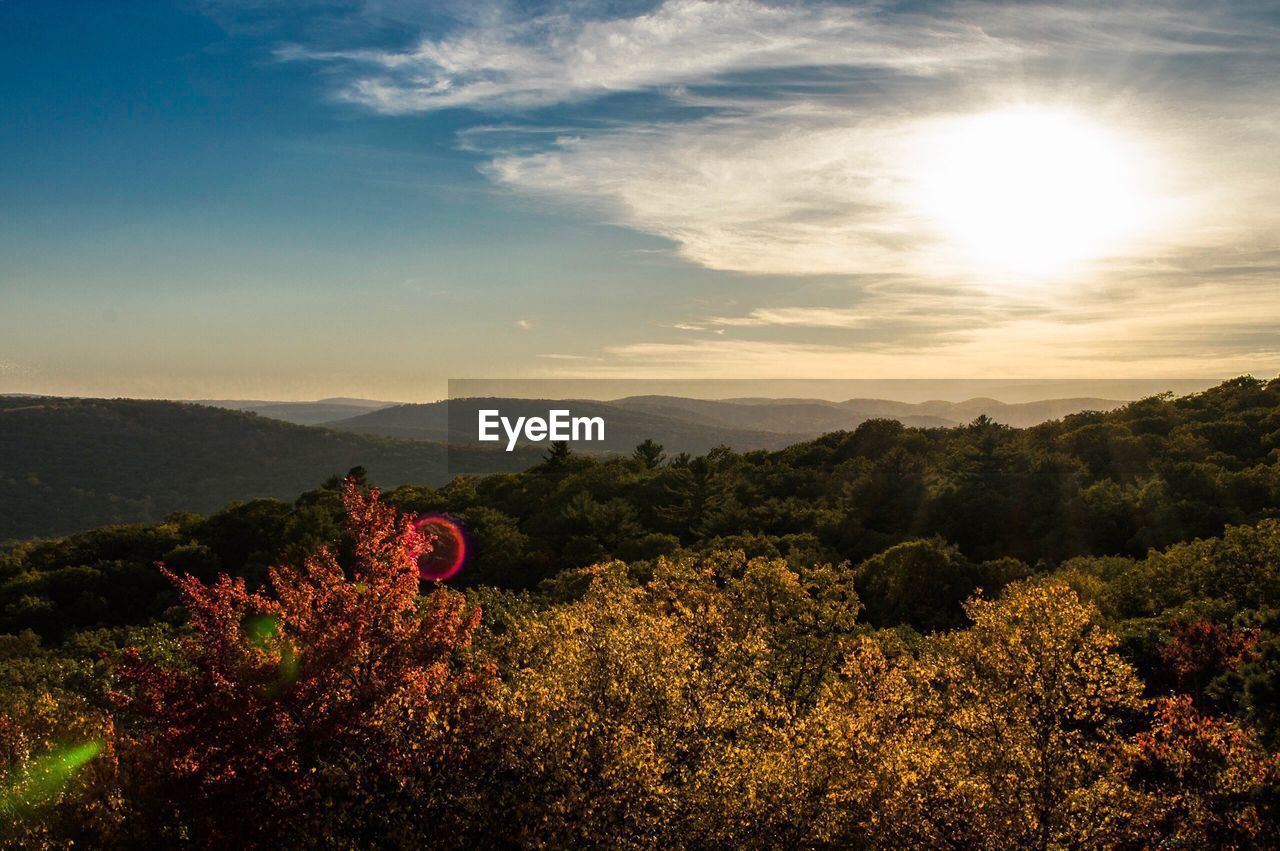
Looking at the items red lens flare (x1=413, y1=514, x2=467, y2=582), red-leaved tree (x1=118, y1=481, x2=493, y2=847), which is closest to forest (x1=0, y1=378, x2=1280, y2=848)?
red-leaved tree (x1=118, y1=481, x2=493, y2=847)

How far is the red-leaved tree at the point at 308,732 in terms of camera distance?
12461 millimetres

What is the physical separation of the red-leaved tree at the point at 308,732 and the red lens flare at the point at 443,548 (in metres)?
36.0

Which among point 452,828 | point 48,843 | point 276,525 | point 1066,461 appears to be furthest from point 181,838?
point 1066,461

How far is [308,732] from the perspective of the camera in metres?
13.0

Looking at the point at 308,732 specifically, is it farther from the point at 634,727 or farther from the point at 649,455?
the point at 649,455

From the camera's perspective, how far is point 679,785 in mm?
13336

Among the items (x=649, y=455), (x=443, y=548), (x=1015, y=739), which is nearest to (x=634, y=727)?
(x=1015, y=739)

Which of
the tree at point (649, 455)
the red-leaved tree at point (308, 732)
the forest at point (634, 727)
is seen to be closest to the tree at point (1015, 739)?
the forest at point (634, 727)

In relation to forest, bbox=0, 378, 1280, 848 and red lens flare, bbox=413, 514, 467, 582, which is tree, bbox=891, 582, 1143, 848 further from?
red lens flare, bbox=413, 514, 467, 582

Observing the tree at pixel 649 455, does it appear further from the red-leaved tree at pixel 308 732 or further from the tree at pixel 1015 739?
the red-leaved tree at pixel 308 732

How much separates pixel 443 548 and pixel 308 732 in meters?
41.3

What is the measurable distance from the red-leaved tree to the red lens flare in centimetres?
3604

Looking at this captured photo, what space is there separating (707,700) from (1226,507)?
140 feet

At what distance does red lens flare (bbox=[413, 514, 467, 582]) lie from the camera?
167ft
